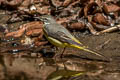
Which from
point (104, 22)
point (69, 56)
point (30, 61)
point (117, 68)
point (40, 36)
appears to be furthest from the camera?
point (104, 22)

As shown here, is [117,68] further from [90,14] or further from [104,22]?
[90,14]

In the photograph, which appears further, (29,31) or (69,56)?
(29,31)

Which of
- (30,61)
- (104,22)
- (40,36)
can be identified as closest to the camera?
(30,61)

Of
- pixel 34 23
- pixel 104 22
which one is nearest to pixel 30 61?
pixel 34 23

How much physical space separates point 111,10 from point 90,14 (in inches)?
25.5

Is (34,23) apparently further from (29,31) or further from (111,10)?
(111,10)

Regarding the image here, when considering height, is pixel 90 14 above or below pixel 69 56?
above

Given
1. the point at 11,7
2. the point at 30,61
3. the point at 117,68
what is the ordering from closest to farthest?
the point at 117,68 → the point at 30,61 → the point at 11,7

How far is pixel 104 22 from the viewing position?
8680 millimetres

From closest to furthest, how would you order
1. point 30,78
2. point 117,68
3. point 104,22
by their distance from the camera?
point 30,78
point 117,68
point 104,22

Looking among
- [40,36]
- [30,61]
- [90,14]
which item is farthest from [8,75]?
[90,14]

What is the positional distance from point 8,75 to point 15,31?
3.34 meters

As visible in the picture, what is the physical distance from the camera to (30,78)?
512cm

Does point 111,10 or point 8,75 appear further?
point 111,10
